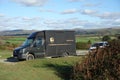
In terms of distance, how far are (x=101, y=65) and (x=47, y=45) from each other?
15.7 metres

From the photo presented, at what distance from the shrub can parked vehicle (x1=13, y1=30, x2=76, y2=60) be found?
1413 cm

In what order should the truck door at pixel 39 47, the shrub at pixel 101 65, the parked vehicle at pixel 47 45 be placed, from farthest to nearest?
the truck door at pixel 39 47, the parked vehicle at pixel 47 45, the shrub at pixel 101 65

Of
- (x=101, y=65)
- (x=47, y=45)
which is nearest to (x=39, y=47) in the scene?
(x=47, y=45)

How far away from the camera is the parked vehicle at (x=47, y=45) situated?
89.9 feet

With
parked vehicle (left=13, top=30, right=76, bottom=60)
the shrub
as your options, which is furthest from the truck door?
the shrub

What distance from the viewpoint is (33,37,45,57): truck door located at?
90.5ft

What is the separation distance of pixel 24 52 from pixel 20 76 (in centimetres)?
1265

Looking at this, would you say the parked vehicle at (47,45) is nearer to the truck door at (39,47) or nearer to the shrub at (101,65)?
the truck door at (39,47)

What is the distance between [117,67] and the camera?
39.8 ft

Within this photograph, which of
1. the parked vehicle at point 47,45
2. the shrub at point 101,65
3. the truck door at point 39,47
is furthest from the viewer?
the truck door at point 39,47

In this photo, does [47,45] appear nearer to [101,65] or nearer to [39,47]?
[39,47]

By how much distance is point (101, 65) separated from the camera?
12766 mm

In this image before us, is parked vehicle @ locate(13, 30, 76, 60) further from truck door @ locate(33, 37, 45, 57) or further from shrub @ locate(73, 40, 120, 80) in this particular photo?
shrub @ locate(73, 40, 120, 80)

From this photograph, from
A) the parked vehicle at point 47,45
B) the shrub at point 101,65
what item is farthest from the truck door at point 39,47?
the shrub at point 101,65
